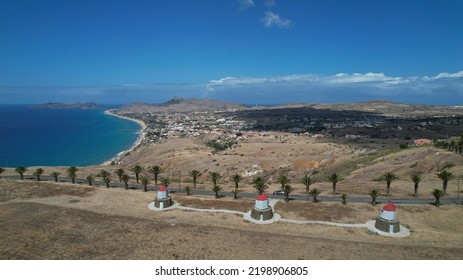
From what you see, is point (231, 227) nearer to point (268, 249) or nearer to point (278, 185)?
point (268, 249)

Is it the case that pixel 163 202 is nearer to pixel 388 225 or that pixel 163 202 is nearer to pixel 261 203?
pixel 261 203

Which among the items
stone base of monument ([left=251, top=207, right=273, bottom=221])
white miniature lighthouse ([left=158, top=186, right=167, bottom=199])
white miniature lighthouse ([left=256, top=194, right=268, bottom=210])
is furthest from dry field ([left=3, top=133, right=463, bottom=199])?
white miniature lighthouse ([left=256, top=194, right=268, bottom=210])

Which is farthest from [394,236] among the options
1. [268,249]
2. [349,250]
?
[268,249]

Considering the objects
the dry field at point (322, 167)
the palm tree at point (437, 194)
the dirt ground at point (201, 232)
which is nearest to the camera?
the dirt ground at point (201, 232)

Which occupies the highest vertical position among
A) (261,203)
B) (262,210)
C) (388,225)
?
(261,203)

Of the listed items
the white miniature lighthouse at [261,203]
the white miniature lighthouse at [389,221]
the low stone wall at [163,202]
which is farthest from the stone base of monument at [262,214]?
the low stone wall at [163,202]

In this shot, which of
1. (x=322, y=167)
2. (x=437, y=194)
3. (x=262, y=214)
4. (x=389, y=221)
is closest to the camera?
(x=389, y=221)

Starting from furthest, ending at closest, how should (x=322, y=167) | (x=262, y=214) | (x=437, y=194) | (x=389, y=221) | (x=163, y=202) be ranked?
1. (x=322, y=167)
2. (x=163, y=202)
3. (x=437, y=194)
4. (x=262, y=214)
5. (x=389, y=221)

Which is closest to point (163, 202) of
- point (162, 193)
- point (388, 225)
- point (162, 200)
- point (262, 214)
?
point (162, 200)

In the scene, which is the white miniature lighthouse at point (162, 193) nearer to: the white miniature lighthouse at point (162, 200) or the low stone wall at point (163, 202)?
the white miniature lighthouse at point (162, 200)

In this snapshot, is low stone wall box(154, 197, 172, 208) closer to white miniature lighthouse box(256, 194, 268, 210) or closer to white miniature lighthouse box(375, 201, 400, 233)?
white miniature lighthouse box(256, 194, 268, 210)
